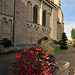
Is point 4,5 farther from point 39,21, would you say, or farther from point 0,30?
point 39,21

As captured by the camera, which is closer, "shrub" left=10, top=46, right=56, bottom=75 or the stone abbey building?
"shrub" left=10, top=46, right=56, bottom=75

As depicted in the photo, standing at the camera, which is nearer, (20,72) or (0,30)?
(20,72)

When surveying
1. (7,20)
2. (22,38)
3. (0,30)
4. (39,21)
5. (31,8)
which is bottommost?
(22,38)

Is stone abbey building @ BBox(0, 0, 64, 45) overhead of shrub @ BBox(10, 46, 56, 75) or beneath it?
overhead

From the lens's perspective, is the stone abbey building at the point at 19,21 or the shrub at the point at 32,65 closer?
the shrub at the point at 32,65

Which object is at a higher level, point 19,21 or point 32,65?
point 19,21

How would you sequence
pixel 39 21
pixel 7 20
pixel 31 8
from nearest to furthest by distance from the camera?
pixel 7 20 → pixel 31 8 → pixel 39 21

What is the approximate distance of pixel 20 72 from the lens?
2.15m

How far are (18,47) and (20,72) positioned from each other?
9881 mm

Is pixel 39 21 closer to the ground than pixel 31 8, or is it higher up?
closer to the ground

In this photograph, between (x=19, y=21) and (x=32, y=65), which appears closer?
(x=32, y=65)

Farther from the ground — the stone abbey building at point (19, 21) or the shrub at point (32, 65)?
the stone abbey building at point (19, 21)

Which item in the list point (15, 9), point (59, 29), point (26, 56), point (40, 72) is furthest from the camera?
point (59, 29)


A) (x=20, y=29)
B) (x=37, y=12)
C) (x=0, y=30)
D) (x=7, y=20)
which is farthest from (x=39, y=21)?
(x=0, y=30)
